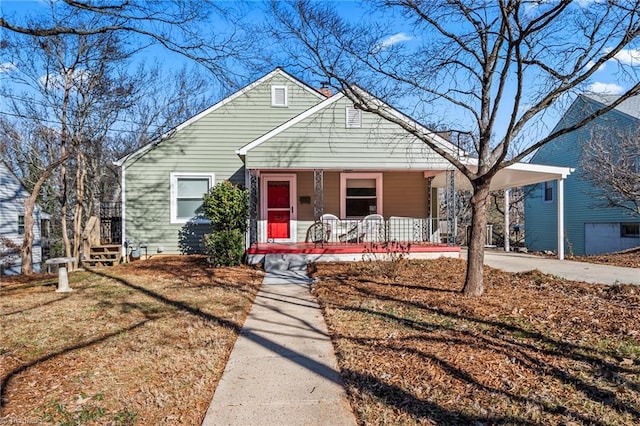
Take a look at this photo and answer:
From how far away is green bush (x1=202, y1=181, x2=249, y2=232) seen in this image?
11141 mm

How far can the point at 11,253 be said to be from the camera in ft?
58.4

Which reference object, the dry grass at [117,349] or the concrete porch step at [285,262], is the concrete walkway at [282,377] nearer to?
the dry grass at [117,349]

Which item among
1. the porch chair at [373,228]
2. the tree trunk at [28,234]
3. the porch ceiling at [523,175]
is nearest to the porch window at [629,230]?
the porch ceiling at [523,175]

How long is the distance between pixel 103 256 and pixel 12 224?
422 inches

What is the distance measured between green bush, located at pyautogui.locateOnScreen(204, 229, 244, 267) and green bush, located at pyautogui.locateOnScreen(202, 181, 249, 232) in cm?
53

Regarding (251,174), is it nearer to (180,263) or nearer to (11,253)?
(180,263)

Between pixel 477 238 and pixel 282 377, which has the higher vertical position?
pixel 477 238

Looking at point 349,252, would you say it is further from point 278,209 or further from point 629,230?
point 629,230

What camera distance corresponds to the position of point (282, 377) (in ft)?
12.3

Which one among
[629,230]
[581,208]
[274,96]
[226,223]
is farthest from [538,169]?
[581,208]

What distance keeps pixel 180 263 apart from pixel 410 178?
7528 mm

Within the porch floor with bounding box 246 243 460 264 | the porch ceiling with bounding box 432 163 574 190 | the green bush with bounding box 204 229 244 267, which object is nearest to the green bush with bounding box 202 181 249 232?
the green bush with bounding box 204 229 244 267

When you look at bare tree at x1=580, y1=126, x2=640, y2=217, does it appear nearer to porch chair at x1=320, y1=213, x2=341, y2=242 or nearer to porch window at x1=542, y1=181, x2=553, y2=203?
porch window at x1=542, y1=181, x2=553, y2=203

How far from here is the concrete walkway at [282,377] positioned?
304cm
